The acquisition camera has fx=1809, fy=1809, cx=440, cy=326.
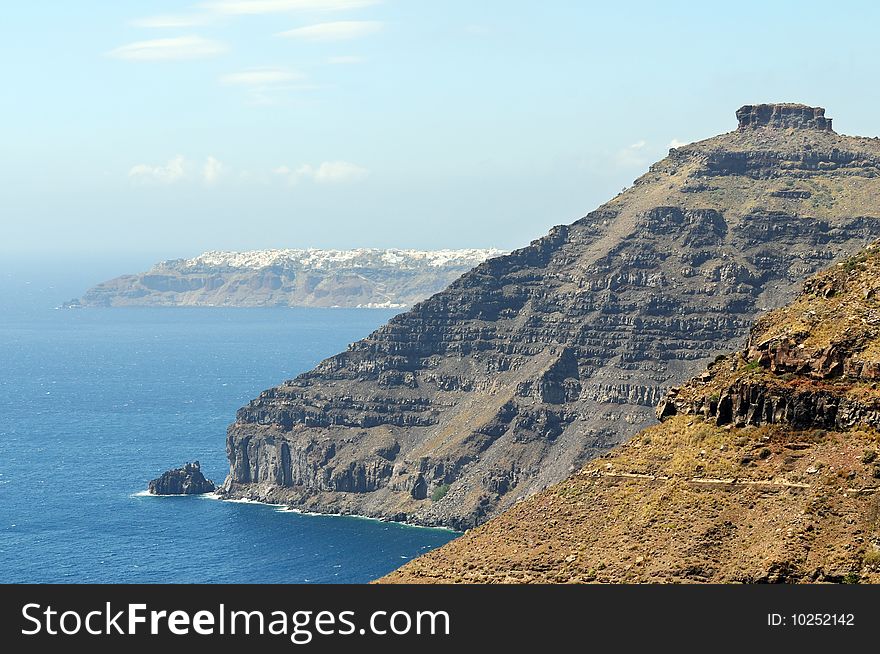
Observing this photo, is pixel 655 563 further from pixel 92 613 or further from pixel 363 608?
pixel 92 613

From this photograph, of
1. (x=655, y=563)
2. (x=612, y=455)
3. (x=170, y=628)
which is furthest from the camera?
(x=612, y=455)

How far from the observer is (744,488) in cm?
11975

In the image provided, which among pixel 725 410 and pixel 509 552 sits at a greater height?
pixel 725 410

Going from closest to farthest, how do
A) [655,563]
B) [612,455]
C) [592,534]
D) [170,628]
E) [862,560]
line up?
[170,628] → [862,560] → [655,563] → [592,534] → [612,455]

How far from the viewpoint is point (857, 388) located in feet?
394

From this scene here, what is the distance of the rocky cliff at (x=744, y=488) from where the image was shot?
112000mm

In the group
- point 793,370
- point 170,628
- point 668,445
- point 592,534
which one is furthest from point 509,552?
point 170,628

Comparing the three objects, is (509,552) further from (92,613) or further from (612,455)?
(92,613)

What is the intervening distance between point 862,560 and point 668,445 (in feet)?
79.7

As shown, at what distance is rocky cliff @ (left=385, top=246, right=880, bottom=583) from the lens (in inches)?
4409

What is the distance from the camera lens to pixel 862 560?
108m

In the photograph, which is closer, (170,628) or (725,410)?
(170,628)

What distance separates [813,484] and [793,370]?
11.5 metres

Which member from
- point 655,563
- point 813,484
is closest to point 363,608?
point 655,563
